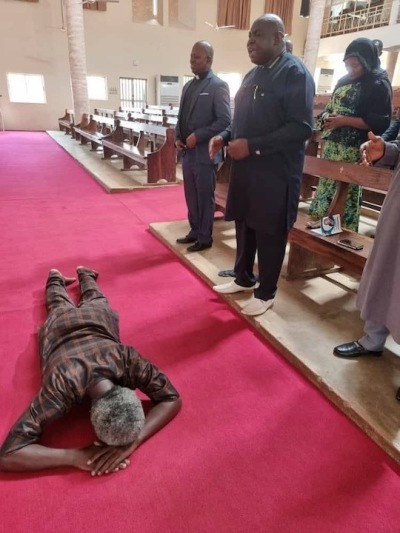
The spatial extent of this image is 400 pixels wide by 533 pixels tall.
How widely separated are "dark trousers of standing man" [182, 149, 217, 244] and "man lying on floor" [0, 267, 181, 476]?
1494 millimetres

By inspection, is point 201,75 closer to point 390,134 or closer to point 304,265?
point 390,134

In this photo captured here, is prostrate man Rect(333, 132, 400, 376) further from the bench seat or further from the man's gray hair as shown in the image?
the bench seat

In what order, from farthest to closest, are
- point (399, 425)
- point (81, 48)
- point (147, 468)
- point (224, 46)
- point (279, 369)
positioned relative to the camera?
point (224, 46) → point (81, 48) → point (279, 369) → point (399, 425) → point (147, 468)

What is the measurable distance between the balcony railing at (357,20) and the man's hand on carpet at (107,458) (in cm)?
1497

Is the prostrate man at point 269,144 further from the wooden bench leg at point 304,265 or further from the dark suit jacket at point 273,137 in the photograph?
the wooden bench leg at point 304,265

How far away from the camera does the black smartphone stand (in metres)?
2.04

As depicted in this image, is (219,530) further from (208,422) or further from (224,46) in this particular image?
(224,46)

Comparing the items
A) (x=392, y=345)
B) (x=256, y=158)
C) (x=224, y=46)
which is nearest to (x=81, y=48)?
(x=224, y=46)

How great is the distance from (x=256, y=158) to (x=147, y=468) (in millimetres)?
1376

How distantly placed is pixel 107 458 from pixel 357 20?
16.5 metres

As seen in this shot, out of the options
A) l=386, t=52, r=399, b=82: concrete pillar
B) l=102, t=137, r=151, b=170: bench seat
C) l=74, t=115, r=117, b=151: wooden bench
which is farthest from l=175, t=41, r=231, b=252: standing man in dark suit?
l=386, t=52, r=399, b=82: concrete pillar

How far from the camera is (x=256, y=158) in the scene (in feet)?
6.03

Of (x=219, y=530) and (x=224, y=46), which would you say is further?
(x=224, y=46)

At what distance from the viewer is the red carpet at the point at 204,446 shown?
1115 millimetres
